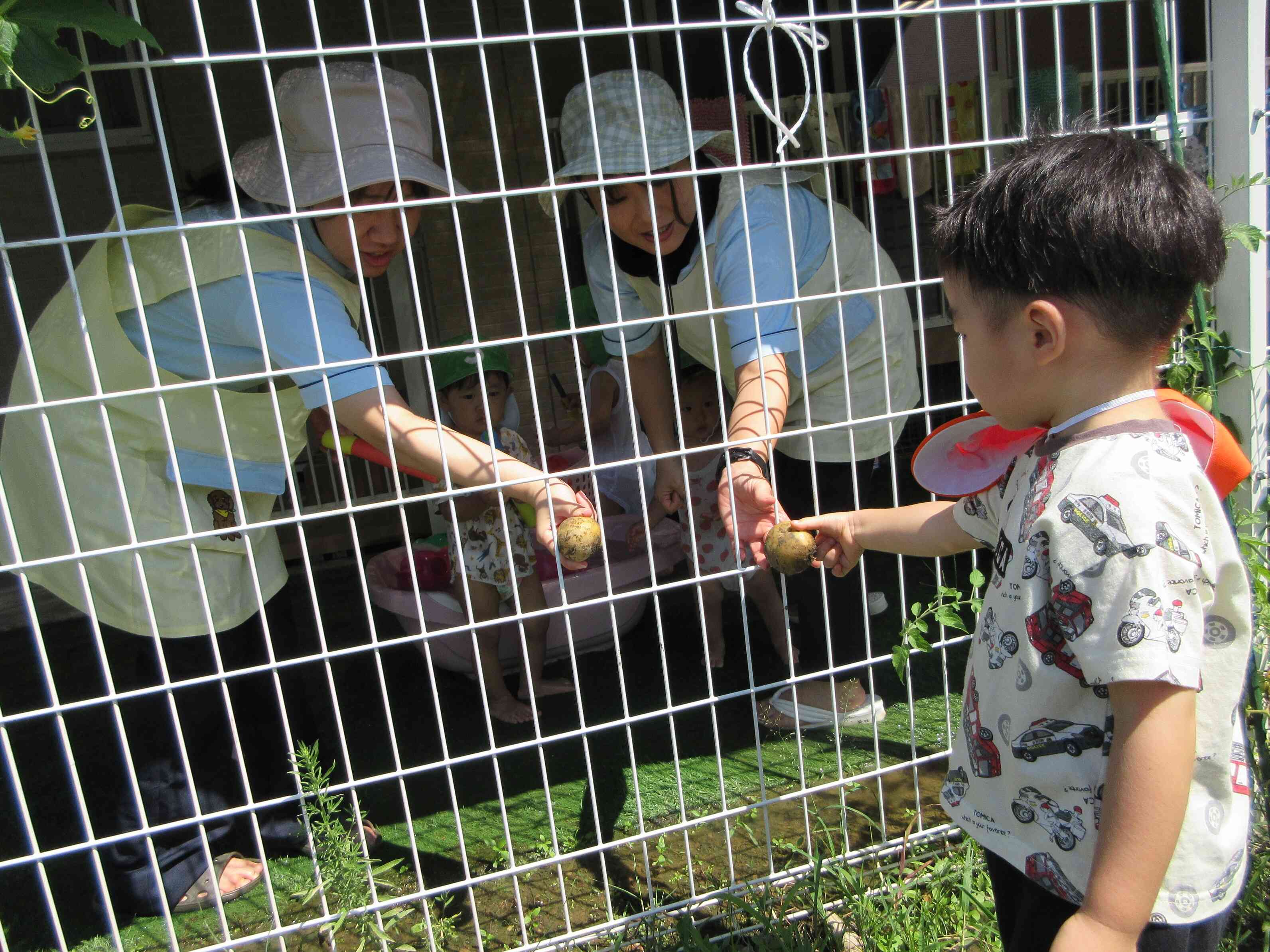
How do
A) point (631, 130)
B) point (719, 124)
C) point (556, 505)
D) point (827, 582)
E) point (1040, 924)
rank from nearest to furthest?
point (1040, 924) → point (556, 505) → point (631, 130) → point (827, 582) → point (719, 124)

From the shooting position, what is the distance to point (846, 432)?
2.19 metres

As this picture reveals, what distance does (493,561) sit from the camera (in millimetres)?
2701

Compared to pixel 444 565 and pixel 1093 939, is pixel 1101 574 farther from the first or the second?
pixel 444 565

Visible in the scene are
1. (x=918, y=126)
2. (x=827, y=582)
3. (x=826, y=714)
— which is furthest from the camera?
(x=918, y=126)

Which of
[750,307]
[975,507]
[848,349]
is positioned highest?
[750,307]

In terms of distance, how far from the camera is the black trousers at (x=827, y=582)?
226 centimetres

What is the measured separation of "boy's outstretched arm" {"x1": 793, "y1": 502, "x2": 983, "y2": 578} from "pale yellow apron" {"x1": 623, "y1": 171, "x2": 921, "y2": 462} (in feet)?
2.16

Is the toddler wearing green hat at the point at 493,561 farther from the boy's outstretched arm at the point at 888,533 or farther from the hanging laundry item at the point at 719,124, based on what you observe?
the boy's outstretched arm at the point at 888,533

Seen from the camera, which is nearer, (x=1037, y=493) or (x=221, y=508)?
(x=1037, y=493)

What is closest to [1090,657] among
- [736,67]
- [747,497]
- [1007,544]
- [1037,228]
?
[1007,544]

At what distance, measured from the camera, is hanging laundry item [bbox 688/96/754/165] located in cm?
208

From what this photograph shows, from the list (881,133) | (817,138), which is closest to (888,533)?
(817,138)

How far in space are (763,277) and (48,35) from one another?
3.62 ft

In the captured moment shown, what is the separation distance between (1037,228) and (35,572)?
1643 mm
